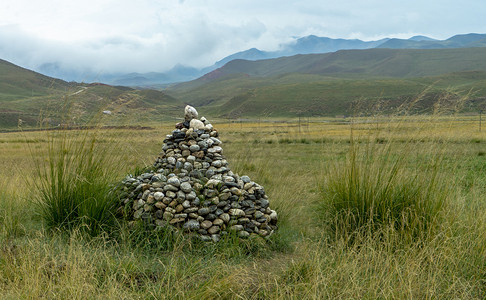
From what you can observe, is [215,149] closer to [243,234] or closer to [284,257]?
[243,234]

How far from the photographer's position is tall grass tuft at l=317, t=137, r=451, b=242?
4.29 m

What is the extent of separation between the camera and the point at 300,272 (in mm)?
3629

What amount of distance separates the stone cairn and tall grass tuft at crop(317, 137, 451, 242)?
104cm

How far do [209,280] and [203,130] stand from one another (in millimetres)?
2594

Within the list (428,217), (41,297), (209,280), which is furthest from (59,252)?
(428,217)

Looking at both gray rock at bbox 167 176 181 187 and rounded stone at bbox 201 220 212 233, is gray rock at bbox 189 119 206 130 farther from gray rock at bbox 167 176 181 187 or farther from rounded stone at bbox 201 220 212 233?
rounded stone at bbox 201 220 212 233

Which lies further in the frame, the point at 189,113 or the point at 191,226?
the point at 189,113

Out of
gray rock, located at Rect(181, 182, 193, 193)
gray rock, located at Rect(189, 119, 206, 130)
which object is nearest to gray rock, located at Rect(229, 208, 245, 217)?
gray rock, located at Rect(181, 182, 193, 193)

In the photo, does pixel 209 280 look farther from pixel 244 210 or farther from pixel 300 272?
pixel 244 210

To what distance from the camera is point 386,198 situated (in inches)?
173

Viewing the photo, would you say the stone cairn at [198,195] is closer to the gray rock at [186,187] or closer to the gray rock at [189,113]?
the gray rock at [186,187]

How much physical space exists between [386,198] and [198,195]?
2291mm

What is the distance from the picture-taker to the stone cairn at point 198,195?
15.1ft

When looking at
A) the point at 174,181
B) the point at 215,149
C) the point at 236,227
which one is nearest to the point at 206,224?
the point at 236,227
